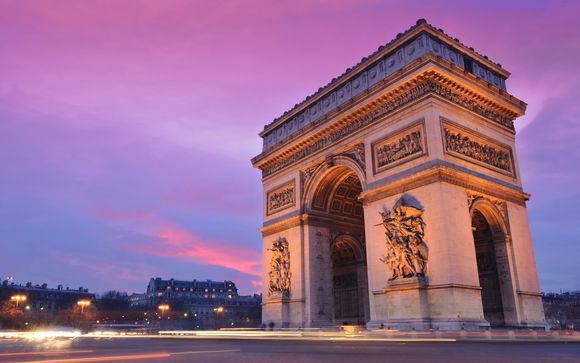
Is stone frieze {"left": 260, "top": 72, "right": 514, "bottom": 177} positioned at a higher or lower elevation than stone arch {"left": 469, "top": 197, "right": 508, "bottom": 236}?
higher

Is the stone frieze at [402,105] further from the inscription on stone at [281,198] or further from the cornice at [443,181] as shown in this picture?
the cornice at [443,181]

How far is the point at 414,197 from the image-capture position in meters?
18.2

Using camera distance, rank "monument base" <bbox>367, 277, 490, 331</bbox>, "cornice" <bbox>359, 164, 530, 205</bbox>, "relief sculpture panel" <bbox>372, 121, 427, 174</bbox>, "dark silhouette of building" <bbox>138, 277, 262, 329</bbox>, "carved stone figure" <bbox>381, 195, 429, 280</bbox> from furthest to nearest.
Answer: "dark silhouette of building" <bbox>138, 277, 262, 329</bbox>, "relief sculpture panel" <bbox>372, 121, 427, 174</bbox>, "cornice" <bbox>359, 164, 530, 205</bbox>, "carved stone figure" <bbox>381, 195, 429, 280</bbox>, "monument base" <bbox>367, 277, 490, 331</bbox>

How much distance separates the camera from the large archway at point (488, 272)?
18.8 meters

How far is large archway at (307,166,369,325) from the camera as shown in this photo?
80.1 ft

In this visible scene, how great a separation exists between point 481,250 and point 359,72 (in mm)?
10047

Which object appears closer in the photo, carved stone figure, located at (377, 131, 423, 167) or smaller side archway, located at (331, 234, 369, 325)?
carved stone figure, located at (377, 131, 423, 167)

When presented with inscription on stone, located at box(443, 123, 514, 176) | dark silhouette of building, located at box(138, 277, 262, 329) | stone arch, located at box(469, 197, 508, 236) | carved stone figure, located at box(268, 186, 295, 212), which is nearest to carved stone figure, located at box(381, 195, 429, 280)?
inscription on stone, located at box(443, 123, 514, 176)

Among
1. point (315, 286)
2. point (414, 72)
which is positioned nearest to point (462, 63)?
point (414, 72)

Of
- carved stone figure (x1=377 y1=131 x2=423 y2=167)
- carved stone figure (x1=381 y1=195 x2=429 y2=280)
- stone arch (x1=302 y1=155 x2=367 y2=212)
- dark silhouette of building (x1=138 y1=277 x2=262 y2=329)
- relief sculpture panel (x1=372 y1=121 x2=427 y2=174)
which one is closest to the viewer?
carved stone figure (x1=381 y1=195 x2=429 y2=280)

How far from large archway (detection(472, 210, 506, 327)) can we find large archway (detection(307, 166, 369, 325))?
6.75m

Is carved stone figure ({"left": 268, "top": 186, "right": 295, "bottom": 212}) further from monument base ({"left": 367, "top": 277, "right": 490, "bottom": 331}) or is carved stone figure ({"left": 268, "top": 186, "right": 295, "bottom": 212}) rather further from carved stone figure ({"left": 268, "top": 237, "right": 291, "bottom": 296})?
monument base ({"left": 367, "top": 277, "right": 490, "bottom": 331})

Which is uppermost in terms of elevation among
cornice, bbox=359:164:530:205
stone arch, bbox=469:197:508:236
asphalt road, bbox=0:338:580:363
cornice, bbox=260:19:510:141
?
cornice, bbox=260:19:510:141

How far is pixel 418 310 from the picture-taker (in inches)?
653
